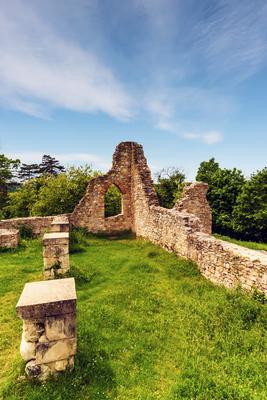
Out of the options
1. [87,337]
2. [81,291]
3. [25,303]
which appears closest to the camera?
[25,303]

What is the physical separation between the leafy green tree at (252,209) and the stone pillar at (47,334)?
2606 cm

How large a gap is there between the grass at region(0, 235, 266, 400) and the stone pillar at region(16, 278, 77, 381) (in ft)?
0.67

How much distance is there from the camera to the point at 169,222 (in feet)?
38.9

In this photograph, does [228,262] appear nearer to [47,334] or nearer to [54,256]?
[54,256]

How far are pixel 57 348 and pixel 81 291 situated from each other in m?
3.45

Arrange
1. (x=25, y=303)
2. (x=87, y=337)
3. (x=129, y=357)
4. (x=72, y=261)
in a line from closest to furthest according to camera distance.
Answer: (x=25, y=303), (x=129, y=357), (x=87, y=337), (x=72, y=261)

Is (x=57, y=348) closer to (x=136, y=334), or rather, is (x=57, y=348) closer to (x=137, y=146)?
(x=136, y=334)

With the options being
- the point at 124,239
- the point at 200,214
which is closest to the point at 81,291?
the point at 124,239

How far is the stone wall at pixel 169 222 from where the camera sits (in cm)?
727

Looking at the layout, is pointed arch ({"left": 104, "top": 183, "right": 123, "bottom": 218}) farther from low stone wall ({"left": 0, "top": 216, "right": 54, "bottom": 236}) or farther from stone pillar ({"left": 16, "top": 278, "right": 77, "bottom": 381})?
stone pillar ({"left": 16, "top": 278, "right": 77, "bottom": 381})

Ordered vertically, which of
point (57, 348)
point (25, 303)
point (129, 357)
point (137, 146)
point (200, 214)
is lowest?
point (129, 357)

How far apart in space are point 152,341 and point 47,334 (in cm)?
213

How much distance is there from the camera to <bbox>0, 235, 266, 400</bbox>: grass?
4.06 metres

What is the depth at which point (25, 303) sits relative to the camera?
414 cm
